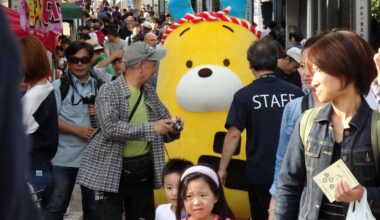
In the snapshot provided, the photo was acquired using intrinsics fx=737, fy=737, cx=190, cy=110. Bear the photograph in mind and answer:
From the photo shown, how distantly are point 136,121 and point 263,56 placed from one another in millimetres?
1027

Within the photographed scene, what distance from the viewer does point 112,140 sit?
5.08m

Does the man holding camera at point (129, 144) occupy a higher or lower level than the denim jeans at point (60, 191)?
higher

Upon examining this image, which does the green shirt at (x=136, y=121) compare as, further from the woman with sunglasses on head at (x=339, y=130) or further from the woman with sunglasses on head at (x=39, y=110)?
the woman with sunglasses on head at (x=339, y=130)

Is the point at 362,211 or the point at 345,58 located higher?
the point at 345,58

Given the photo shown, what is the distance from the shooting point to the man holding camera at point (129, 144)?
16.4 ft

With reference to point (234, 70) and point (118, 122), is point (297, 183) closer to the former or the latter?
point (118, 122)

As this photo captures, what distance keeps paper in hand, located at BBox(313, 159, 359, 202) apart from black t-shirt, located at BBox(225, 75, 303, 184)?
7.77ft

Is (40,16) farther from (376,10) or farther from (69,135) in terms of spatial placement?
(376,10)

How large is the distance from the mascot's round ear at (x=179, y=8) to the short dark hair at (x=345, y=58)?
4.42m

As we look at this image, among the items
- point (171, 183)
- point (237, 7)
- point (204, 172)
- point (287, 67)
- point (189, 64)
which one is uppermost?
point (237, 7)

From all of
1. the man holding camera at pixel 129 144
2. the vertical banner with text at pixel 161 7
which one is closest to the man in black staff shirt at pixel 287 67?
the man holding camera at pixel 129 144

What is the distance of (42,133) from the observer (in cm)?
462

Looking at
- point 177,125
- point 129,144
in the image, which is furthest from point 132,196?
point 177,125

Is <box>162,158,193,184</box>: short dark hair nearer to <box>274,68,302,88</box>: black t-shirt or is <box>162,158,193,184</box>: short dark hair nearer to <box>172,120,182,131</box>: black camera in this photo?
<box>172,120,182,131</box>: black camera
